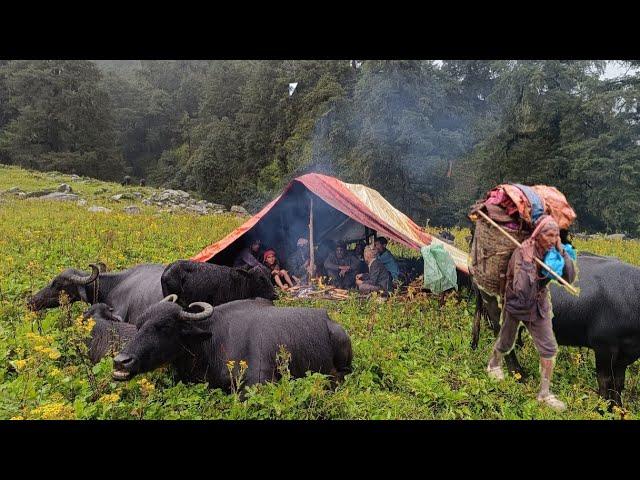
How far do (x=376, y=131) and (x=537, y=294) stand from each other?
751 inches

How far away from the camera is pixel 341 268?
9.78 metres

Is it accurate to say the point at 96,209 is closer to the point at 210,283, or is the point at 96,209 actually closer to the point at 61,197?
the point at 61,197

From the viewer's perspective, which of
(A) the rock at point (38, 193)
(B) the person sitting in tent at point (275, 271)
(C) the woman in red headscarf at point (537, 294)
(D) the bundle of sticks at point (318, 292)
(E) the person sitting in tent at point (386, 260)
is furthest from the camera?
(A) the rock at point (38, 193)

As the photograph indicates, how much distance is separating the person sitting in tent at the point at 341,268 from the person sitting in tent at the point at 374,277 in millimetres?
292

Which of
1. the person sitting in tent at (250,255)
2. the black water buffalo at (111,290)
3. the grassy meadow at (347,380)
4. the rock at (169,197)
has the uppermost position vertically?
the rock at (169,197)

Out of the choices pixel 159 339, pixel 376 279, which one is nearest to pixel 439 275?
pixel 376 279

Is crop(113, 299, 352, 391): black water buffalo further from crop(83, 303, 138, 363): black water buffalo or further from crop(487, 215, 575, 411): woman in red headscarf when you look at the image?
crop(487, 215, 575, 411): woman in red headscarf

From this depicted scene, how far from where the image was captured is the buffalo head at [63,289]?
6.98 metres

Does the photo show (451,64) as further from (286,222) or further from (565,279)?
(565,279)

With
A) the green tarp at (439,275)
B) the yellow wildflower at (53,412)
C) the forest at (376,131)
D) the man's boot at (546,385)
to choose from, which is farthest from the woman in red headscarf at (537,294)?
the forest at (376,131)

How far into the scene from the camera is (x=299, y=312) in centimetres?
545

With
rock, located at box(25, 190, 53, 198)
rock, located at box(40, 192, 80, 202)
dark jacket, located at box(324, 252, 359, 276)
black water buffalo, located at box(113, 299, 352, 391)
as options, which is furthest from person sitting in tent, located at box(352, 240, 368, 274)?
rock, located at box(25, 190, 53, 198)

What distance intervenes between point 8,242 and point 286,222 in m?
5.75

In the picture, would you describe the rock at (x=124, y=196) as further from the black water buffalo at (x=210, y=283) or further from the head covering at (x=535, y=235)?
the head covering at (x=535, y=235)
